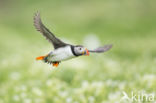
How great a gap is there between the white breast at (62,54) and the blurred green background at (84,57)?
7.05 ft

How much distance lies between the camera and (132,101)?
16.2ft

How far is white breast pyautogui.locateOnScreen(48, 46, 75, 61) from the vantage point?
156 inches

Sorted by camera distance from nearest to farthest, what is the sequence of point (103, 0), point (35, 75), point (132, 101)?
point (132, 101)
point (35, 75)
point (103, 0)

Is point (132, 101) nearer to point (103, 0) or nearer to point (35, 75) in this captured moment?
point (35, 75)

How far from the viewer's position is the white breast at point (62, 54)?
13.0ft

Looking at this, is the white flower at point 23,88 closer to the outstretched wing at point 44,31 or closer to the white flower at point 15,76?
the white flower at point 15,76

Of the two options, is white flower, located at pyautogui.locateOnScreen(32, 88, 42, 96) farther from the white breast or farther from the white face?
the white face

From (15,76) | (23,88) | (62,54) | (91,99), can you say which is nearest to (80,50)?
(62,54)

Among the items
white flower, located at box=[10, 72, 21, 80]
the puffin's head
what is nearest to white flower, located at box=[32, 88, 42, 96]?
white flower, located at box=[10, 72, 21, 80]

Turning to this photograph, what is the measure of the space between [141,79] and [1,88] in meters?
2.79

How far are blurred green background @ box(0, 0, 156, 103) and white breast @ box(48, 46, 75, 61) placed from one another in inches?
84.6

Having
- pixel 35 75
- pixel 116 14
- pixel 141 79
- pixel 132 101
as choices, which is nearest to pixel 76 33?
pixel 116 14

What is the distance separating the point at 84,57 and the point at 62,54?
8000 mm

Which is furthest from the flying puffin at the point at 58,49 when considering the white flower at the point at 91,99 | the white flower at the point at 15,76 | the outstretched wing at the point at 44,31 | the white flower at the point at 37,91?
the white flower at the point at 15,76
